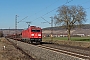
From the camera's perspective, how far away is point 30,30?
5053 cm

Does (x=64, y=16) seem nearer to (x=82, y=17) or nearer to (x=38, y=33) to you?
(x=82, y=17)

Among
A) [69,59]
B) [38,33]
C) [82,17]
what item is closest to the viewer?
[69,59]

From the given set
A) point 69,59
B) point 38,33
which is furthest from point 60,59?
point 38,33

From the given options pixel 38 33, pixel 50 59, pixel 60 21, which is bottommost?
pixel 50 59

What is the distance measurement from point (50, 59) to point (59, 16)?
5414 centimetres

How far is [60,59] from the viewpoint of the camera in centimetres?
1972

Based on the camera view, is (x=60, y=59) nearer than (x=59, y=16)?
Yes

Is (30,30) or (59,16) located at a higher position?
(59,16)

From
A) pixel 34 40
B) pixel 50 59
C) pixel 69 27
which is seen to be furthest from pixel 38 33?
pixel 50 59

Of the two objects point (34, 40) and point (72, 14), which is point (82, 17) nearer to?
point (72, 14)

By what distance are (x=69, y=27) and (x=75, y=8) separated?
638cm

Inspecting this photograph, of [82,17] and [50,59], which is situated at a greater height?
[82,17]

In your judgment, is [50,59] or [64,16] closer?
[50,59]

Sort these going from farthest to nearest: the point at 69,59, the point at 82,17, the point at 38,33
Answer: the point at 82,17 < the point at 38,33 < the point at 69,59
